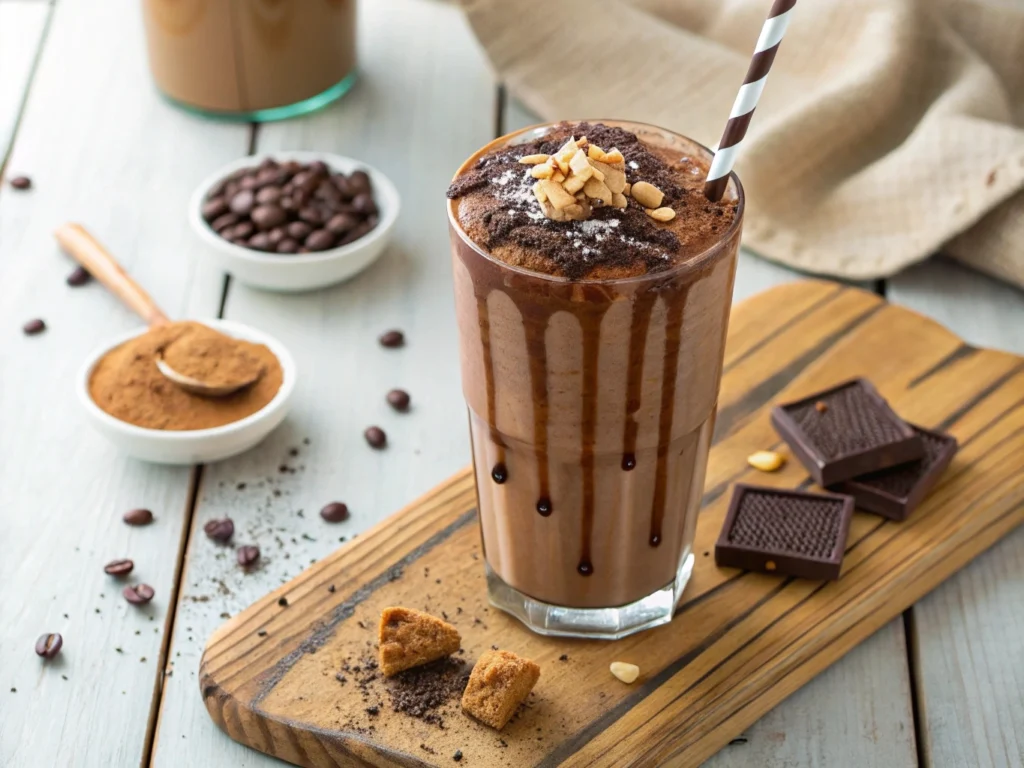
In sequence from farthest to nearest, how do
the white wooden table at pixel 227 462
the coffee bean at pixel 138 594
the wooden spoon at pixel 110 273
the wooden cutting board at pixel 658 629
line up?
the wooden spoon at pixel 110 273 < the coffee bean at pixel 138 594 < the white wooden table at pixel 227 462 < the wooden cutting board at pixel 658 629

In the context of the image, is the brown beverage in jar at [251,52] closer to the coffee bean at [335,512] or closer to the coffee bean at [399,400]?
the coffee bean at [399,400]

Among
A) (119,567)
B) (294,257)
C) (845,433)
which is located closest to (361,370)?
(294,257)

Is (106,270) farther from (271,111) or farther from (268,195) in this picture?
(271,111)

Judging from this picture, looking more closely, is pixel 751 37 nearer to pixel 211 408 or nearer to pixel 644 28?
pixel 644 28

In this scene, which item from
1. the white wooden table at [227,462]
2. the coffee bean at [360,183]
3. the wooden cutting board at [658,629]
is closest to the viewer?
Answer: the wooden cutting board at [658,629]

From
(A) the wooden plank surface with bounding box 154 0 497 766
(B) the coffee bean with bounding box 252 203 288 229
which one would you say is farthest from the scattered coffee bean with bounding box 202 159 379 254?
(A) the wooden plank surface with bounding box 154 0 497 766

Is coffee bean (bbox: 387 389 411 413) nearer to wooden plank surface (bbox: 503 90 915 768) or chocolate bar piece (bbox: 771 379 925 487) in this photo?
chocolate bar piece (bbox: 771 379 925 487)

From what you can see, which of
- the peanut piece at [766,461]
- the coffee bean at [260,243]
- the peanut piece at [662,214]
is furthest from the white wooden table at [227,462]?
the peanut piece at [662,214]
